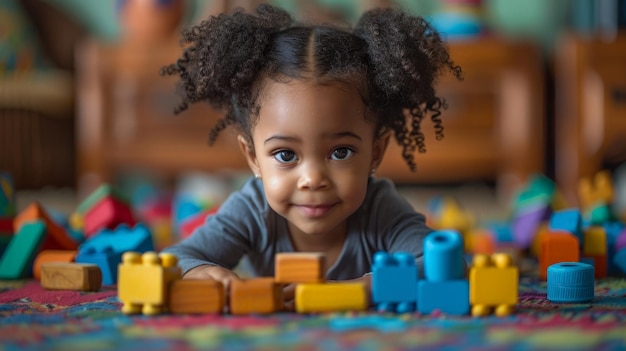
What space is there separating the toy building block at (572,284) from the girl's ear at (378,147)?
0.28 meters

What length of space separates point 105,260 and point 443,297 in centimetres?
57

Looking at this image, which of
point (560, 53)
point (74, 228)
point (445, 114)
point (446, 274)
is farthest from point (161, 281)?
point (560, 53)

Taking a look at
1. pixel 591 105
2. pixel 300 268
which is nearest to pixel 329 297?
pixel 300 268

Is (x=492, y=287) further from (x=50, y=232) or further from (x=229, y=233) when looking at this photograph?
(x=50, y=232)

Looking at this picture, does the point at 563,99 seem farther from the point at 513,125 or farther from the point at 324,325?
the point at 324,325

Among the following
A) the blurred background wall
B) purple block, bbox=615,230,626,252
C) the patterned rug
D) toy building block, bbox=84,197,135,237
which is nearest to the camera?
the patterned rug

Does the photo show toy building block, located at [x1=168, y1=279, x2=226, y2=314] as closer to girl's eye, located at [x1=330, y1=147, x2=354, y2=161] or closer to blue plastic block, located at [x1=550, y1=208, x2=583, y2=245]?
girl's eye, located at [x1=330, y1=147, x2=354, y2=161]

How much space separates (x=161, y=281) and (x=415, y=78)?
1.39 ft

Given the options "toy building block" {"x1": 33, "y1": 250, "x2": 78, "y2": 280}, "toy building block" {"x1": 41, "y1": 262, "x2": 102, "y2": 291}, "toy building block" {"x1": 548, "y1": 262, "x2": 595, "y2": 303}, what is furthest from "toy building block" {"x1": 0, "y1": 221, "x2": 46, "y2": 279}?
"toy building block" {"x1": 548, "y1": 262, "x2": 595, "y2": 303}

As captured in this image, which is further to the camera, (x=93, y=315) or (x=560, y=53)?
(x=560, y=53)

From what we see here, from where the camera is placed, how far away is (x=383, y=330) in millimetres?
780

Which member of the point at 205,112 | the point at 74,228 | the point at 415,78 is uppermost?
the point at 205,112

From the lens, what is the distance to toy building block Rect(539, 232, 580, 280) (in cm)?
116

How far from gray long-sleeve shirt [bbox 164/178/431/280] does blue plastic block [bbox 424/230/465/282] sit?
21cm
